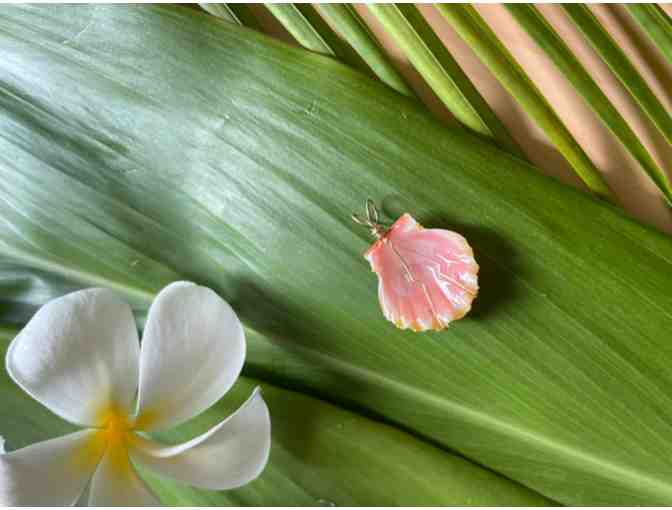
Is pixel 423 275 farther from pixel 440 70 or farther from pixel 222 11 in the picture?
pixel 222 11

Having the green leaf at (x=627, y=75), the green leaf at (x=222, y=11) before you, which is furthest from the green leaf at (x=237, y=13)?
the green leaf at (x=627, y=75)

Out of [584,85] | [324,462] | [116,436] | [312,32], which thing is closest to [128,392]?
[116,436]

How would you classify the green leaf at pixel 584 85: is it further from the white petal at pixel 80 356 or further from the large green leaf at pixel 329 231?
the white petal at pixel 80 356

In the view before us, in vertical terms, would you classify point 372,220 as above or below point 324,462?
above

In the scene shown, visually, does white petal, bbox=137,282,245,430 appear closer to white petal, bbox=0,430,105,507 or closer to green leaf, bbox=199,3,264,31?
white petal, bbox=0,430,105,507

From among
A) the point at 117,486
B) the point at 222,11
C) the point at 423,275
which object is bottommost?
the point at 117,486

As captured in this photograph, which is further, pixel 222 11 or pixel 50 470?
pixel 222 11

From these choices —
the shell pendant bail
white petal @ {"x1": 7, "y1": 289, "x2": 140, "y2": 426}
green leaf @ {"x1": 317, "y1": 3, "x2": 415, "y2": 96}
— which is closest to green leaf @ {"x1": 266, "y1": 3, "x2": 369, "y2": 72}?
A: green leaf @ {"x1": 317, "y1": 3, "x2": 415, "y2": 96}

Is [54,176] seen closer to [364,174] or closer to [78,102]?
[78,102]
